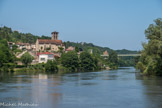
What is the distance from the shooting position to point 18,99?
27656mm

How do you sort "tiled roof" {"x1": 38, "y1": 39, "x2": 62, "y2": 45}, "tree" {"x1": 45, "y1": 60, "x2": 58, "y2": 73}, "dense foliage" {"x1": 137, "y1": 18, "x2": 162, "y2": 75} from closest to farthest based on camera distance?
"dense foliage" {"x1": 137, "y1": 18, "x2": 162, "y2": 75} < "tree" {"x1": 45, "y1": 60, "x2": 58, "y2": 73} < "tiled roof" {"x1": 38, "y1": 39, "x2": 62, "y2": 45}

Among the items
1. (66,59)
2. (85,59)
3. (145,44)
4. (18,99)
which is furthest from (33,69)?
(18,99)

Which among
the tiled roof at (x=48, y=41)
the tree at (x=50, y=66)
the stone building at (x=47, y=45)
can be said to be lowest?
the tree at (x=50, y=66)

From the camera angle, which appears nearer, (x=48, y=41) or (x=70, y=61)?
(x=70, y=61)

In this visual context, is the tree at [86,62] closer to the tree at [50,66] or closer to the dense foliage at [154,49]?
the tree at [50,66]

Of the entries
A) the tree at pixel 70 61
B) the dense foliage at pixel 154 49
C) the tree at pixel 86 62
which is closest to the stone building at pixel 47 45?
the tree at pixel 86 62

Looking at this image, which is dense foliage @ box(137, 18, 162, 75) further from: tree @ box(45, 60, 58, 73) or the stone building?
the stone building

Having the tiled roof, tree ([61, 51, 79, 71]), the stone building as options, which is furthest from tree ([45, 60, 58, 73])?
the tiled roof

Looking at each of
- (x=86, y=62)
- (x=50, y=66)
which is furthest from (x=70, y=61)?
(x=50, y=66)

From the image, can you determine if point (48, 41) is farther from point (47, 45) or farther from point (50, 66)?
point (50, 66)

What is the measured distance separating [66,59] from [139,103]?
8023cm

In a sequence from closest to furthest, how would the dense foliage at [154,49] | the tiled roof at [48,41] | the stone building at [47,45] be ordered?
1. the dense foliage at [154,49]
2. the stone building at [47,45]
3. the tiled roof at [48,41]

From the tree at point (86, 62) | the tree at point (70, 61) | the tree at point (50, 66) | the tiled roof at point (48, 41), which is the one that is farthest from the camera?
the tiled roof at point (48, 41)

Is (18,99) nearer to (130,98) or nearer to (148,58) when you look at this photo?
(130,98)
